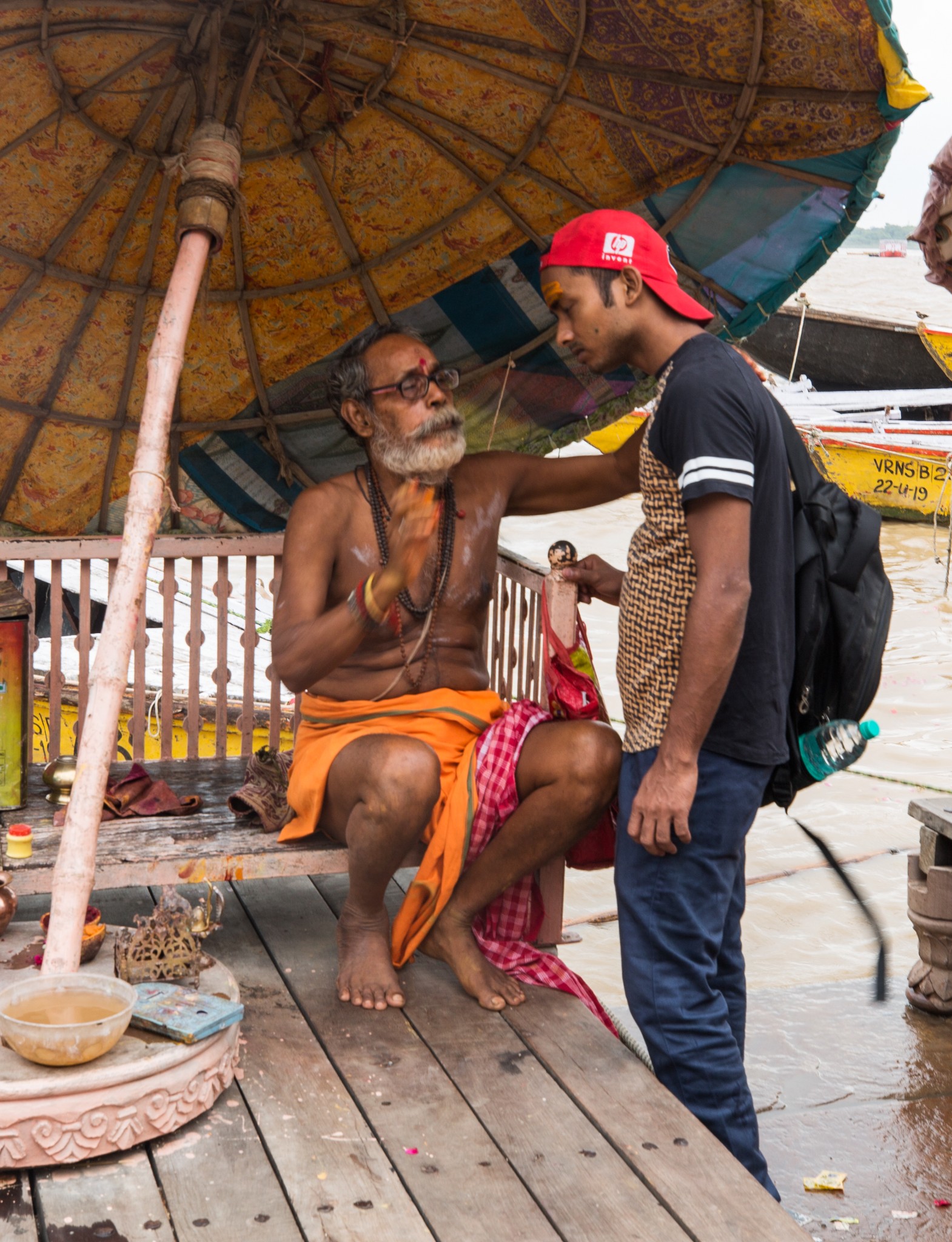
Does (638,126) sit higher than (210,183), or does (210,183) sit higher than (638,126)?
(638,126)

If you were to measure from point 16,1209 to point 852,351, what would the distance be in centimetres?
1965

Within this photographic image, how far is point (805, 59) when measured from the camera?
321cm

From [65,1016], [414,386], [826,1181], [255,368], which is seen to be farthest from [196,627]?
[826,1181]

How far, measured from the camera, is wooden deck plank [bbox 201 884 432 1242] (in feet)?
7.50

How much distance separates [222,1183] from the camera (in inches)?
93.9

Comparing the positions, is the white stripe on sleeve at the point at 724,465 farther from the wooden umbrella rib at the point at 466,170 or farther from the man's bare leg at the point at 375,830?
the wooden umbrella rib at the point at 466,170

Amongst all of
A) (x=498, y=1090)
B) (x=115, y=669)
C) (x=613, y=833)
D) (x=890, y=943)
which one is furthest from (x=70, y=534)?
(x=890, y=943)

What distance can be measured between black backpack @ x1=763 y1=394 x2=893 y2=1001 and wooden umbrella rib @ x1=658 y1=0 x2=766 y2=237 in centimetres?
111

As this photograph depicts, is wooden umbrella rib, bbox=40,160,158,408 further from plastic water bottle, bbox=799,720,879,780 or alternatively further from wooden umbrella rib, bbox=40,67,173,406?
plastic water bottle, bbox=799,720,879,780

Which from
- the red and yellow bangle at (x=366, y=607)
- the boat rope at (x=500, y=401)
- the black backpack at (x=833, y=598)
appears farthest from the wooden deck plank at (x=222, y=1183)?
the boat rope at (x=500, y=401)

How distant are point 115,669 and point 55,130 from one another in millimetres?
1637

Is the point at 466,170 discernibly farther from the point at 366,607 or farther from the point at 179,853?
the point at 179,853

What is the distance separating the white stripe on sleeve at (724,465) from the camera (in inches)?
98.8

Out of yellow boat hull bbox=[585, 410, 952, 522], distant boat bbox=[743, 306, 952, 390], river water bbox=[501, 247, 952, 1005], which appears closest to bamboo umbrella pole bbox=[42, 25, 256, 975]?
river water bbox=[501, 247, 952, 1005]
